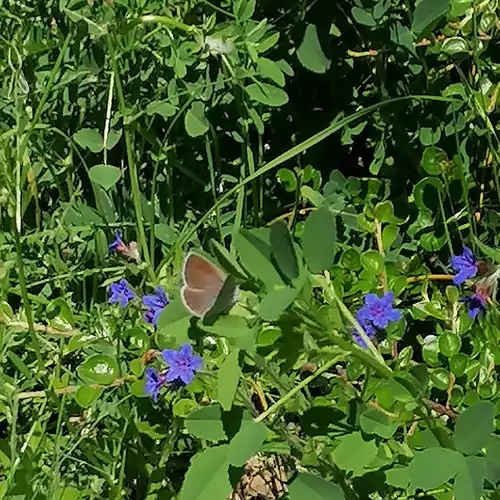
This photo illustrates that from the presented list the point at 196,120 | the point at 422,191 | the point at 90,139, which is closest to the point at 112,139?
the point at 90,139

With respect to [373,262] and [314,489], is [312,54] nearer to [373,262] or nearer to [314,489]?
[373,262]

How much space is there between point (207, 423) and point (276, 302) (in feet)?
0.75

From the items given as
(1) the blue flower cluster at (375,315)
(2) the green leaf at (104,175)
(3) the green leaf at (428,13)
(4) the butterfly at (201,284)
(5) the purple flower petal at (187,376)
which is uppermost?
(3) the green leaf at (428,13)

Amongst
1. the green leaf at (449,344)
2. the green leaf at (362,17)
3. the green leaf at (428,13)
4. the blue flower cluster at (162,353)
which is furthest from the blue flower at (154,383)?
the green leaf at (362,17)

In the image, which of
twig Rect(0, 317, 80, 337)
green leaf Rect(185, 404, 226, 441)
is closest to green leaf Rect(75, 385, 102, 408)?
twig Rect(0, 317, 80, 337)

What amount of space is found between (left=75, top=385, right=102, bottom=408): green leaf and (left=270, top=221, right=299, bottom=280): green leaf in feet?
1.71

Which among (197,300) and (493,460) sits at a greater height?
(197,300)

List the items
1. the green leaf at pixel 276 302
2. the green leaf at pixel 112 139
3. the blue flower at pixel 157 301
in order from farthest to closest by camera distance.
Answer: the green leaf at pixel 112 139 → the blue flower at pixel 157 301 → the green leaf at pixel 276 302

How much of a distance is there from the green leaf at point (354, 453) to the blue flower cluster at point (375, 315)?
0.48 ft

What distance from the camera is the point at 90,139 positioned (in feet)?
5.73

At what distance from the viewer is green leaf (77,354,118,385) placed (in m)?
1.44

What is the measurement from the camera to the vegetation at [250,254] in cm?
111

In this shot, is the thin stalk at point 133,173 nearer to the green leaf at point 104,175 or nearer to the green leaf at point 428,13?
the green leaf at point 104,175

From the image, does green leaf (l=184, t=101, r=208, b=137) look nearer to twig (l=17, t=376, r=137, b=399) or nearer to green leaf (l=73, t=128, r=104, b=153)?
green leaf (l=73, t=128, r=104, b=153)
